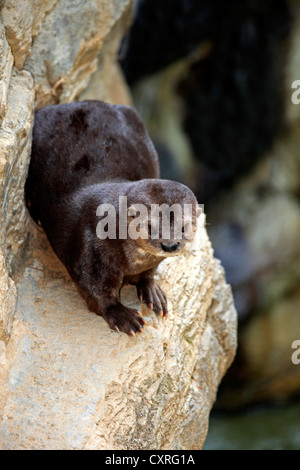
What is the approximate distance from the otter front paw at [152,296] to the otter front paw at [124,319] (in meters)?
0.13

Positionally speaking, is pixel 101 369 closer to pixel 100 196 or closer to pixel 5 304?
pixel 5 304

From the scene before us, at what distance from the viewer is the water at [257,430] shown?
5.52 m

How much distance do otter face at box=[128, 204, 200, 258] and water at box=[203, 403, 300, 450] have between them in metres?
3.29

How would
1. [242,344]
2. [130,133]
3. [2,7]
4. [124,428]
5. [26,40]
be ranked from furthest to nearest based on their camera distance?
1. [242,344]
2. [130,133]
3. [26,40]
4. [2,7]
5. [124,428]

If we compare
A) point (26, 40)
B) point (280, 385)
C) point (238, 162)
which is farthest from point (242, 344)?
point (26, 40)

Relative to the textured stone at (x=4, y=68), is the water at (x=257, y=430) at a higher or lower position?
lower

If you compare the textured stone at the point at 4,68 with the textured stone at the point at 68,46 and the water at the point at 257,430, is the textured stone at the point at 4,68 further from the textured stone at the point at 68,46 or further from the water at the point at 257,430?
the water at the point at 257,430

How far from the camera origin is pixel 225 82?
628 cm

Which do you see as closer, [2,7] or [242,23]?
[2,7]

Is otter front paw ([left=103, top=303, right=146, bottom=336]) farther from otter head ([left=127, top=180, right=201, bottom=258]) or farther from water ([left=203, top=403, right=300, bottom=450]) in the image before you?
water ([left=203, top=403, right=300, bottom=450])

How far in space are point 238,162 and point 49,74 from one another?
10.3 feet

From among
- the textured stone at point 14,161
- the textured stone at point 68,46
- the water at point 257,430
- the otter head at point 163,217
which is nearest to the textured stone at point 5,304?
the textured stone at point 14,161
